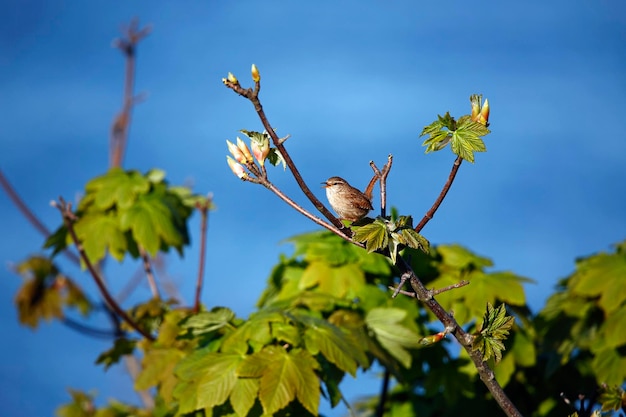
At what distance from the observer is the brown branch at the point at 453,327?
2992 mm

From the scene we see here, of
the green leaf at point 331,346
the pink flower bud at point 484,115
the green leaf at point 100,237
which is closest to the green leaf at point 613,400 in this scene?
the green leaf at point 331,346

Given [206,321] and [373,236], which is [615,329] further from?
[373,236]

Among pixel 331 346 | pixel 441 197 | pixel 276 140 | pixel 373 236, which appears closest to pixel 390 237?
pixel 373 236

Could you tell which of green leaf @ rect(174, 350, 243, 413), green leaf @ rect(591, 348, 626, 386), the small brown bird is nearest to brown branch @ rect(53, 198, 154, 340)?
green leaf @ rect(174, 350, 243, 413)

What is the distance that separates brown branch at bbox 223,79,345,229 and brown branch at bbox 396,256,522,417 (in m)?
0.37

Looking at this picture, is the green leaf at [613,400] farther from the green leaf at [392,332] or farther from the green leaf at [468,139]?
the green leaf at [392,332]

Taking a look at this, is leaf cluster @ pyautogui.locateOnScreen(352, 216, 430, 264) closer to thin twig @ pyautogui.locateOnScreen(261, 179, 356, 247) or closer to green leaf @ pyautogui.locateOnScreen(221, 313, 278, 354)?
thin twig @ pyautogui.locateOnScreen(261, 179, 356, 247)

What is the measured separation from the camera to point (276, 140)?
2770 millimetres

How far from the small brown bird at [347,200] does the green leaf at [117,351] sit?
124 inches

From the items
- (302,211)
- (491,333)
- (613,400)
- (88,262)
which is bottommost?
(613,400)

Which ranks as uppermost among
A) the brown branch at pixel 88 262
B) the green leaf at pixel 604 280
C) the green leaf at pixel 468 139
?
the brown branch at pixel 88 262

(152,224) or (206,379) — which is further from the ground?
(152,224)

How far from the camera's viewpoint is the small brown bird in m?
3.58

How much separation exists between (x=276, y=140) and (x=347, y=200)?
919 mm
